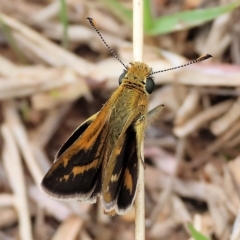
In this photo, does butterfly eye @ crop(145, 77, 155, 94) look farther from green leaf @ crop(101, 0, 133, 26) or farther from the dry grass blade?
the dry grass blade

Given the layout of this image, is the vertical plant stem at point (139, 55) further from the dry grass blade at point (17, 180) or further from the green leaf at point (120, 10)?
the dry grass blade at point (17, 180)

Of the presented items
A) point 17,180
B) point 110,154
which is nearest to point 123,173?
point 110,154

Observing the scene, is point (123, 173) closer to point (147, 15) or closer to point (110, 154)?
point (110, 154)

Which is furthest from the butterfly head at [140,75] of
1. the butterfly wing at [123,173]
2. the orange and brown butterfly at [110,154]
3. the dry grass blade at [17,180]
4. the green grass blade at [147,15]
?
the dry grass blade at [17,180]

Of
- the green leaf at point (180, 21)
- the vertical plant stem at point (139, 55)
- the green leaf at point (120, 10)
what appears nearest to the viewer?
the vertical plant stem at point (139, 55)

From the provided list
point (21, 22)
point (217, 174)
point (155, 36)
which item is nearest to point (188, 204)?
point (217, 174)
